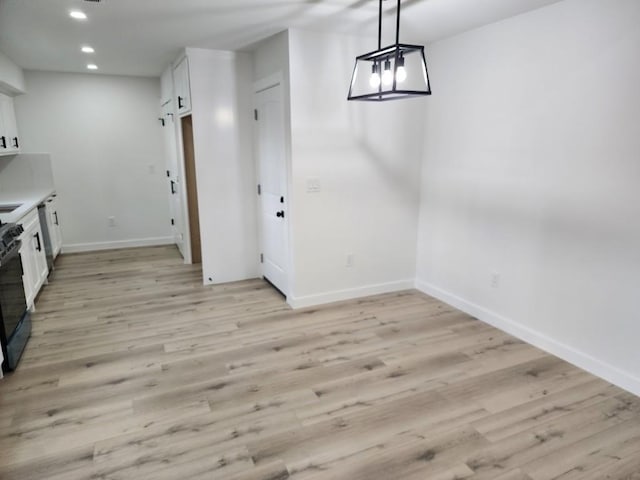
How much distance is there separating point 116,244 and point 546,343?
5831 mm

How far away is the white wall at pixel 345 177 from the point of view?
3.70 m

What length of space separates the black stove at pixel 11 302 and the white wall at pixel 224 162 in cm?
173

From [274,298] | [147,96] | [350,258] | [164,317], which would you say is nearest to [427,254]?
[350,258]

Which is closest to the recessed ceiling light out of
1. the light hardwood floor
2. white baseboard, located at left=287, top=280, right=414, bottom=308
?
the light hardwood floor

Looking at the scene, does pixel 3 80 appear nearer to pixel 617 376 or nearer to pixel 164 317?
pixel 164 317

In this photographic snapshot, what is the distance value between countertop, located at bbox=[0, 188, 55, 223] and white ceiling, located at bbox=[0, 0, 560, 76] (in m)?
1.52

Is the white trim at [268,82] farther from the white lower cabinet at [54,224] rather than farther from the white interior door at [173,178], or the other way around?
the white lower cabinet at [54,224]

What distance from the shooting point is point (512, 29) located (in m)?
3.16

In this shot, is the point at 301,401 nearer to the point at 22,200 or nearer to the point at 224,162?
the point at 224,162

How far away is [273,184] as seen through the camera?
4.21 meters

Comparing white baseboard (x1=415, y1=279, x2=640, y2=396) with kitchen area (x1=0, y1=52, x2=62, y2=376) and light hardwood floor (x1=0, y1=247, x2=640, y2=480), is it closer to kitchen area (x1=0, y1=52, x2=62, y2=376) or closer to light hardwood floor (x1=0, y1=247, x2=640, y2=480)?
light hardwood floor (x1=0, y1=247, x2=640, y2=480)

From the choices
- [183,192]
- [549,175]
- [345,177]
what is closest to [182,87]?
[183,192]

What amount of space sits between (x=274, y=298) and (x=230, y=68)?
2433mm

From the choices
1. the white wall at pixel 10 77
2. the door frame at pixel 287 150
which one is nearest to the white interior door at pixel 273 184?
the door frame at pixel 287 150
